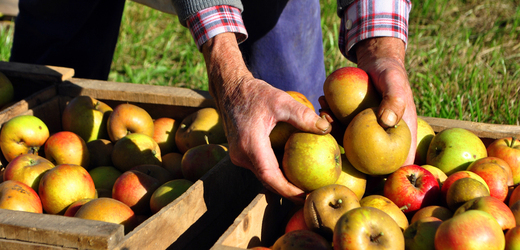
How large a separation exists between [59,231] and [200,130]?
1.16 meters

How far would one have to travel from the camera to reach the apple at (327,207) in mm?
1499

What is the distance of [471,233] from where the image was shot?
126 cm

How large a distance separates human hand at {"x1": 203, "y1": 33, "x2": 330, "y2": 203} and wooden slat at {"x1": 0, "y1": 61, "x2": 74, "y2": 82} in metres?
1.58

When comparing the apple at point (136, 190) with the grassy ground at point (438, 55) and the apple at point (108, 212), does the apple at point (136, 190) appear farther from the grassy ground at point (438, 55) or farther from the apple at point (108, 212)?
the grassy ground at point (438, 55)

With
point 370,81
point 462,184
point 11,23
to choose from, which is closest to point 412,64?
point 370,81

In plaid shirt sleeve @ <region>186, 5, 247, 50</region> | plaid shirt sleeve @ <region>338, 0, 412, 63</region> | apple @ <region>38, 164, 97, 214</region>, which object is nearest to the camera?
apple @ <region>38, 164, 97, 214</region>

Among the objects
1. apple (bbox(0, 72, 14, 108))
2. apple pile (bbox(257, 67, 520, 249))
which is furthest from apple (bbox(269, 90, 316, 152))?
apple (bbox(0, 72, 14, 108))

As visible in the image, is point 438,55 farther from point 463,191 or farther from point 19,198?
point 19,198

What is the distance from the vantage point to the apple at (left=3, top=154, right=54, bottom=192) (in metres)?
2.09

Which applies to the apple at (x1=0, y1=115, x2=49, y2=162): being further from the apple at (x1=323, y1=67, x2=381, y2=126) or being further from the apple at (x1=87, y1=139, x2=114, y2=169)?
the apple at (x1=323, y1=67, x2=381, y2=126)

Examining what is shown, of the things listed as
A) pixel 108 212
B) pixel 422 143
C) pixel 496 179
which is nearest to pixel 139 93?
pixel 108 212

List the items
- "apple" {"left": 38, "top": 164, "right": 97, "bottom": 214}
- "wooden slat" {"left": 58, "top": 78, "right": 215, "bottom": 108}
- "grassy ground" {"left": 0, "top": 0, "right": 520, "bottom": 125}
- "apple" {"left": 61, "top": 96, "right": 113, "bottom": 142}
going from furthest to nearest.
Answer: "grassy ground" {"left": 0, "top": 0, "right": 520, "bottom": 125} → "wooden slat" {"left": 58, "top": 78, "right": 215, "bottom": 108} → "apple" {"left": 61, "top": 96, "right": 113, "bottom": 142} → "apple" {"left": 38, "top": 164, "right": 97, "bottom": 214}

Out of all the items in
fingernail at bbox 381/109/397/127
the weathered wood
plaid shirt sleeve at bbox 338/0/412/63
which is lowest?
the weathered wood

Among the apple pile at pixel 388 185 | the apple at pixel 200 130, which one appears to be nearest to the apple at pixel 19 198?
the apple at pixel 200 130
